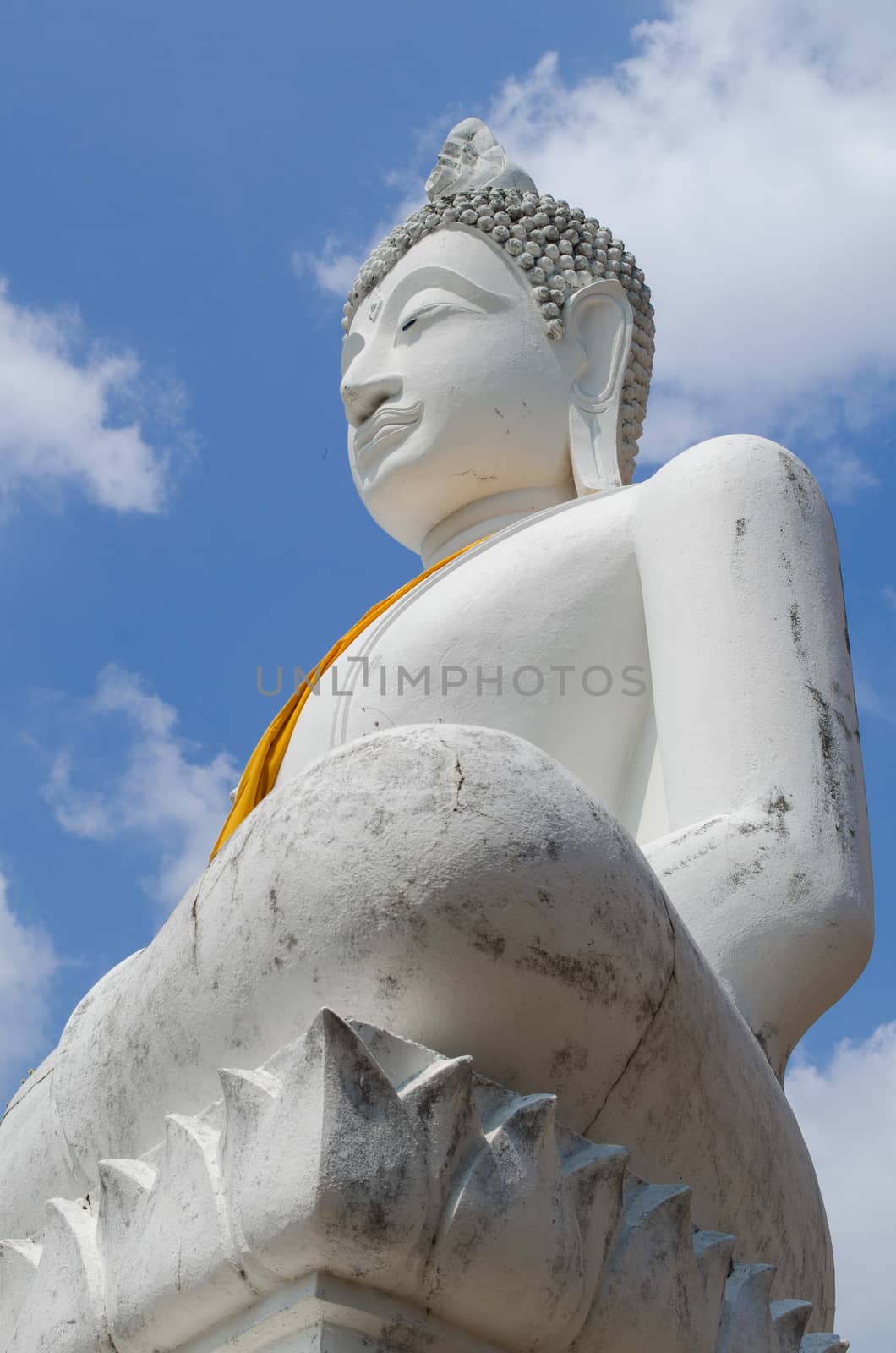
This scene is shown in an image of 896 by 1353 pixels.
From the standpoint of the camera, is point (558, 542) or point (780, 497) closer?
point (780, 497)

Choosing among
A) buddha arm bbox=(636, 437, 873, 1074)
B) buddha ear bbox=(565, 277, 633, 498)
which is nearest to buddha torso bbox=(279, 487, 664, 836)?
buddha arm bbox=(636, 437, 873, 1074)

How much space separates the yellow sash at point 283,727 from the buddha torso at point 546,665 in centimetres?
10

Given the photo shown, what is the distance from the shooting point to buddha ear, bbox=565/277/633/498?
18.3 ft

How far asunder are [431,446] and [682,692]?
1.56 metres

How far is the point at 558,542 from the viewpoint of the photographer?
4.81 m

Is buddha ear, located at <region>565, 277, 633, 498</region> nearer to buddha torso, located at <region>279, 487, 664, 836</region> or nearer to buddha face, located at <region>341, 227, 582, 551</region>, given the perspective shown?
buddha face, located at <region>341, 227, 582, 551</region>

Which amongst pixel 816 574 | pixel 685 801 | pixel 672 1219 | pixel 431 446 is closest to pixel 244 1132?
pixel 672 1219

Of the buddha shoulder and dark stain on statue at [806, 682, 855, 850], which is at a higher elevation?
the buddha shoulder

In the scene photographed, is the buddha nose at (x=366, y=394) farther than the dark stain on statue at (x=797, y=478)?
Yes

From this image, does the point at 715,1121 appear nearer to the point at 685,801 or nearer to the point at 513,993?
the point at 513,993

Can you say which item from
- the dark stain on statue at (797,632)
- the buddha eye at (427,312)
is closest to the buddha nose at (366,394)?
the buddha eye at (427,312)

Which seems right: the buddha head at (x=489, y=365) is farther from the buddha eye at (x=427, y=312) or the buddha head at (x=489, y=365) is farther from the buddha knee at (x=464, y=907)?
the buddha knee at (x=464, y=907)

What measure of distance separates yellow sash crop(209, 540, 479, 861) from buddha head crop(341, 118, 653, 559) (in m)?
0.45

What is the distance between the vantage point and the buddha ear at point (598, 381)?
557 cm
